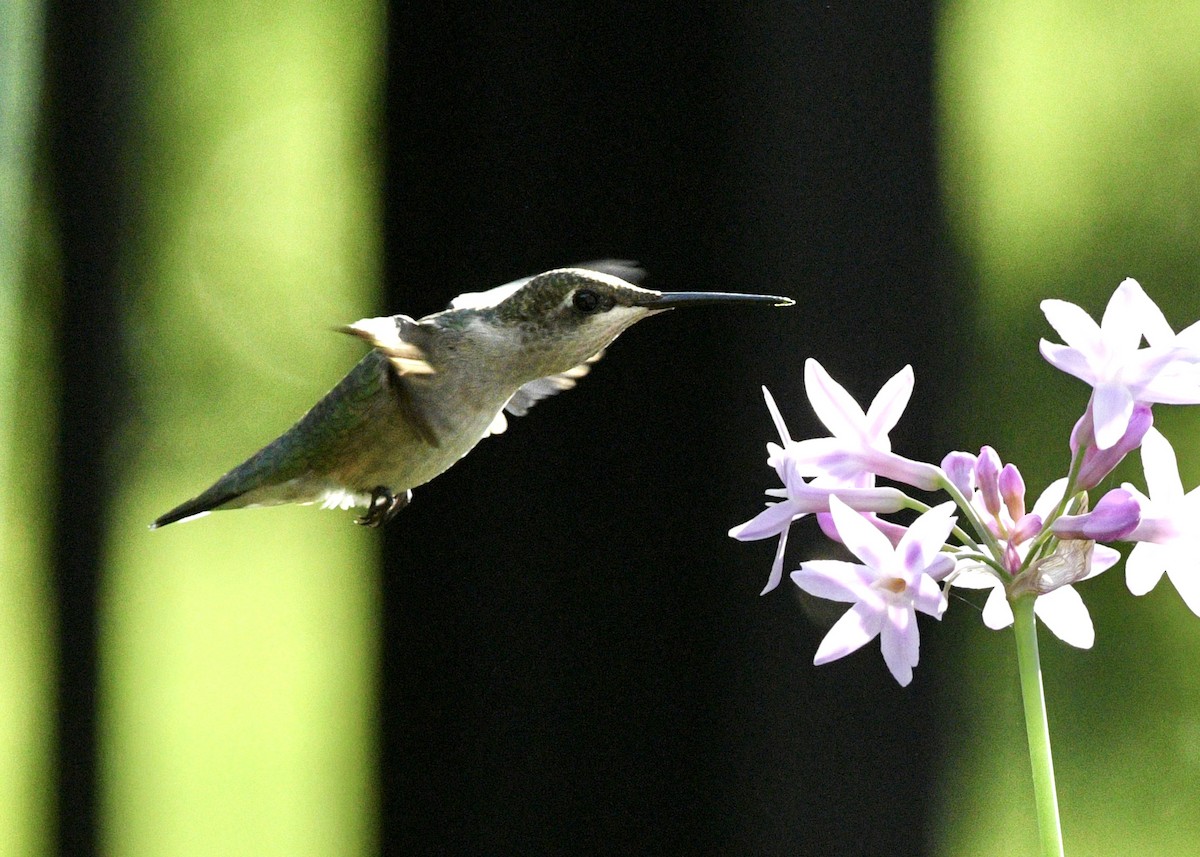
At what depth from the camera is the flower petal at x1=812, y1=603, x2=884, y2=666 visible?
37cm

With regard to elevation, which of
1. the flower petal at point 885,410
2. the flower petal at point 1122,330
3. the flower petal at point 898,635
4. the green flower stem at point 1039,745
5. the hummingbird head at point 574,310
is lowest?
the green flower stem at point 1039,745

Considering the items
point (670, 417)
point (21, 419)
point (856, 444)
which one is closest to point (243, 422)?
point (21, 419)

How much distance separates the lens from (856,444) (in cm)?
45

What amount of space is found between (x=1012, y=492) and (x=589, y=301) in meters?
0.28

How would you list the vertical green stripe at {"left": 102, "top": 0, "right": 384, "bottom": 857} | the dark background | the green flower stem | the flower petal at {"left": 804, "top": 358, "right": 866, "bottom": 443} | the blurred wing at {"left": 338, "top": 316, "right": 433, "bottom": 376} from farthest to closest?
the vertical green stripe at {"left": 102, "top": 0, "right": 384, "bottom": 857}, the dark background, the blurred wing at {"left": 338, "top": 316, "right": 433, "bottom": 376}, the flower petal at {"left": 804, "top": 358, "right": 866, "bottom": 443}, the green flower stem

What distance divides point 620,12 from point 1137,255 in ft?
2.16

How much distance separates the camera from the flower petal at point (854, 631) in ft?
1.21

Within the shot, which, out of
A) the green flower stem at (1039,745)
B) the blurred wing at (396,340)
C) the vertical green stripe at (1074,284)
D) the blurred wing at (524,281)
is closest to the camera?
the green flower stem at (1039,745)

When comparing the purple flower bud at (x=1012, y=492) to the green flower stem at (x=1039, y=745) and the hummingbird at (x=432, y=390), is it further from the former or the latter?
the hummingbird at (x=432, y=390)

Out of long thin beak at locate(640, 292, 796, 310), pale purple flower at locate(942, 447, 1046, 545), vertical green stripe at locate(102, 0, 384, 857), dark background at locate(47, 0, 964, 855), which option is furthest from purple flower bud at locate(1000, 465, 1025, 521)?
vertical green stripe at locate(102, 0, 384, 857)

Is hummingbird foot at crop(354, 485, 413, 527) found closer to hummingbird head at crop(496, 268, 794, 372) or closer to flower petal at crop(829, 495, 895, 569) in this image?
hummingbird head at crop(496, 268, 794, 372)

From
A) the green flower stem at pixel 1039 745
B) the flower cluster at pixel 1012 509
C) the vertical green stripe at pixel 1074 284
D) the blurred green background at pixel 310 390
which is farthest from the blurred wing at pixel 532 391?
the vertical green stripe at pixel 1074 284

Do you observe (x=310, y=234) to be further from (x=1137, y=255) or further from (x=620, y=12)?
(x=1137, y=255)

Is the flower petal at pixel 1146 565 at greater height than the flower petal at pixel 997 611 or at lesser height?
greater
